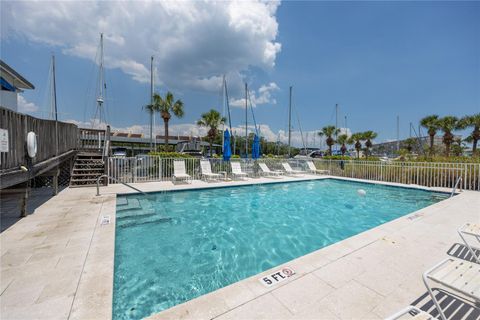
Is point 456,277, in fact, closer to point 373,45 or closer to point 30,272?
point 30,272

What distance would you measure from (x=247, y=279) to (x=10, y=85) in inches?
549

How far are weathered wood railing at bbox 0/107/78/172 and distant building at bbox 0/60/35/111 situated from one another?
172 inches

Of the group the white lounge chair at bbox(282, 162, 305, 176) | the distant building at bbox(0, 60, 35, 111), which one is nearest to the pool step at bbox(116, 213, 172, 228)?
the distant building at bbox(0, 60, 35, 111)

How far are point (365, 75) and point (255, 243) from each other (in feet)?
62.0

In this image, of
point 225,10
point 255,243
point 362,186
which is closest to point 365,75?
point 362,186

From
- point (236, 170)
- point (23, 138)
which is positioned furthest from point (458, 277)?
point (236, 170)

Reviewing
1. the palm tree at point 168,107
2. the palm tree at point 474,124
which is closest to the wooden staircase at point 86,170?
the palm tree at point 168,107

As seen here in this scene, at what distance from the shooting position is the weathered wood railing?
13.1 feet

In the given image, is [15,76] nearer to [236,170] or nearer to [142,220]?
[142,220]

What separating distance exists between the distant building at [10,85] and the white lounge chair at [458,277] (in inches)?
558

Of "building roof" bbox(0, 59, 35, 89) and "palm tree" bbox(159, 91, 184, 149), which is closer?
"building roof" bbox(0, 59, 35, 89)

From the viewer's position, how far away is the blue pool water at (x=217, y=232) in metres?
2.92

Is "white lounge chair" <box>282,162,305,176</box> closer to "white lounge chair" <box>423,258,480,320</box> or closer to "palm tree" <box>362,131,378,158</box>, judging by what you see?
"white lounge chair" <box>423,258,480,320</box>

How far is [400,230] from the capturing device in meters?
4.30
